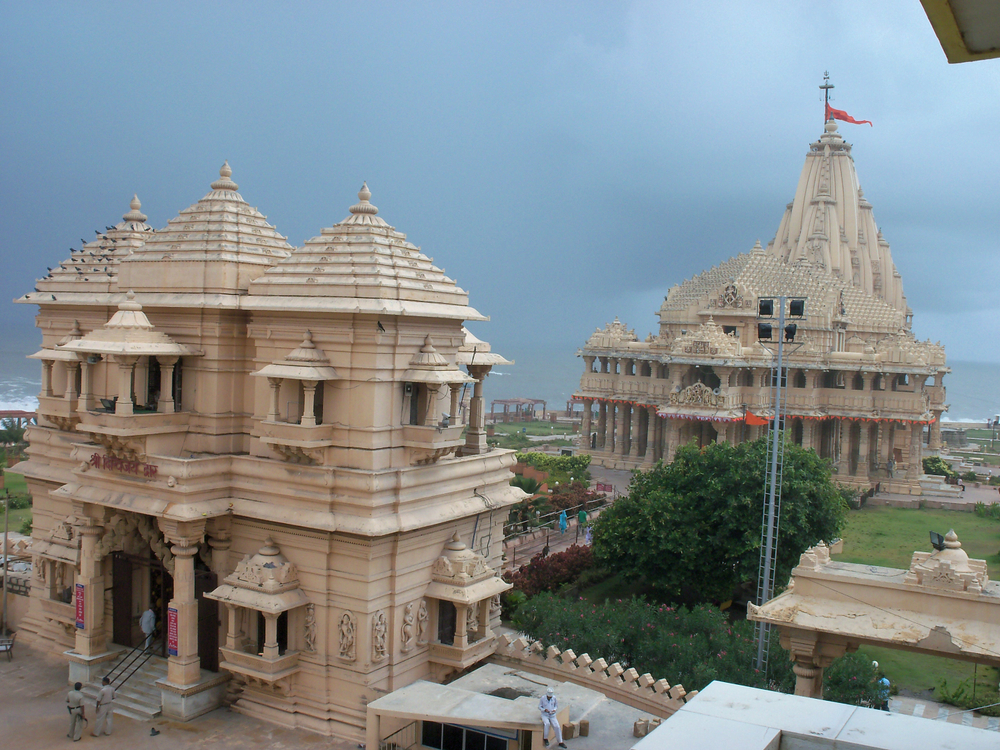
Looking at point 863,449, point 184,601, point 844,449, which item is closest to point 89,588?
point 184,601

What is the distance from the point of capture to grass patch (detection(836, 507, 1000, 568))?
32.4 meters

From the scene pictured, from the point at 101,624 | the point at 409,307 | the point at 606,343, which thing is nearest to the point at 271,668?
the point at 101,624

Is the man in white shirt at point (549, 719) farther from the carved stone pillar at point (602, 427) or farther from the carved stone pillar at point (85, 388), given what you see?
the carved stone pillar at point (602, 427)

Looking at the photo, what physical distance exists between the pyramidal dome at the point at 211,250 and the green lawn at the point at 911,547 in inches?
682

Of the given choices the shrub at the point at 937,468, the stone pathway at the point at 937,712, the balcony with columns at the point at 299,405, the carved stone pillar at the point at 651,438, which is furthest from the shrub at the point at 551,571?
the shrub at the point at 937,468

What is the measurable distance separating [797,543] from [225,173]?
17754mm

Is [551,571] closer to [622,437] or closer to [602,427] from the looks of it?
[622,437]

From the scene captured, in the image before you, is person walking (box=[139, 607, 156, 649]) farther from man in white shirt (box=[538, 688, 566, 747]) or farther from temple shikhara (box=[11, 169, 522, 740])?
man in white shirt (box=[538, 688, 566, 747])

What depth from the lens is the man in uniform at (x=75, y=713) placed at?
16172 millimetres

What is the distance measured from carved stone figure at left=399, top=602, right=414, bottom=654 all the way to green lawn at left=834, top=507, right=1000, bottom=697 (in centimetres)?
1178

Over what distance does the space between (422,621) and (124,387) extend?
7.18 metres

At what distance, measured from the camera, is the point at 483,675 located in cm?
1667

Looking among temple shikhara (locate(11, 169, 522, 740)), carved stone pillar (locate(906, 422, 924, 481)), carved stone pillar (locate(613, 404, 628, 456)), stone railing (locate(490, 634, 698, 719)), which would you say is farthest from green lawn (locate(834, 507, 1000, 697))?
carved stone pillar (locate(613, 404, 628, 456))

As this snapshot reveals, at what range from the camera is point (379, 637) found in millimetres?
16391
